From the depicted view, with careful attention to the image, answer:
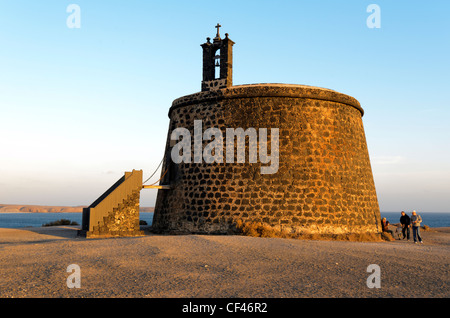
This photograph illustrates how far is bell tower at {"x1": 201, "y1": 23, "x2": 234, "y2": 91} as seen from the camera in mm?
15258

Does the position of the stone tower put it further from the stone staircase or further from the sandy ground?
the sandy ground

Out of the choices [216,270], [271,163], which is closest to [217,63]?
[271,163]

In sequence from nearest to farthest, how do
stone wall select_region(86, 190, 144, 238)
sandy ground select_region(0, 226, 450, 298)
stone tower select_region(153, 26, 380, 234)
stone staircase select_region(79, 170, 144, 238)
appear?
sandy ground select_region(0, 226, 450, 298) < stone staircase select_region(79, 170, 144, 238) < stone wall select_region(86, 190, 144, 238) < stone tower select_region(153, 26, 380, 234)

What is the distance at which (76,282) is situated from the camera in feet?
19.3

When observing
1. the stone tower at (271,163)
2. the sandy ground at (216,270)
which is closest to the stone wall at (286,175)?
the stone tower at (271,163)

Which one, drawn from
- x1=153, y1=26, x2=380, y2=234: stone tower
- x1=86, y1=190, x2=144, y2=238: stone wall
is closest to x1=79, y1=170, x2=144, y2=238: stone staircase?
Result: x1=86, y1=190, x2=144, y2=238: stone wall

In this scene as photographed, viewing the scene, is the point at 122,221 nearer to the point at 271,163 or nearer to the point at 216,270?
the point at 271,163

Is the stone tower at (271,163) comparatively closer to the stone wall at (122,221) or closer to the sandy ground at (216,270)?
the stone wall at (122,221)

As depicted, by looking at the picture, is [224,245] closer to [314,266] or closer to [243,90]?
[314,266]

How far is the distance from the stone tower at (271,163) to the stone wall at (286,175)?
36 millimetres

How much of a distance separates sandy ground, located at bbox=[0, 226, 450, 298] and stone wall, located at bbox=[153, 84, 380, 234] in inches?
132

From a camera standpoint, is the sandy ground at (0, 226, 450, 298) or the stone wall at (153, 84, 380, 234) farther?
the stone wall at (153, 84, 380, 234)

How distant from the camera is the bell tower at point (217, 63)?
50.1ft
